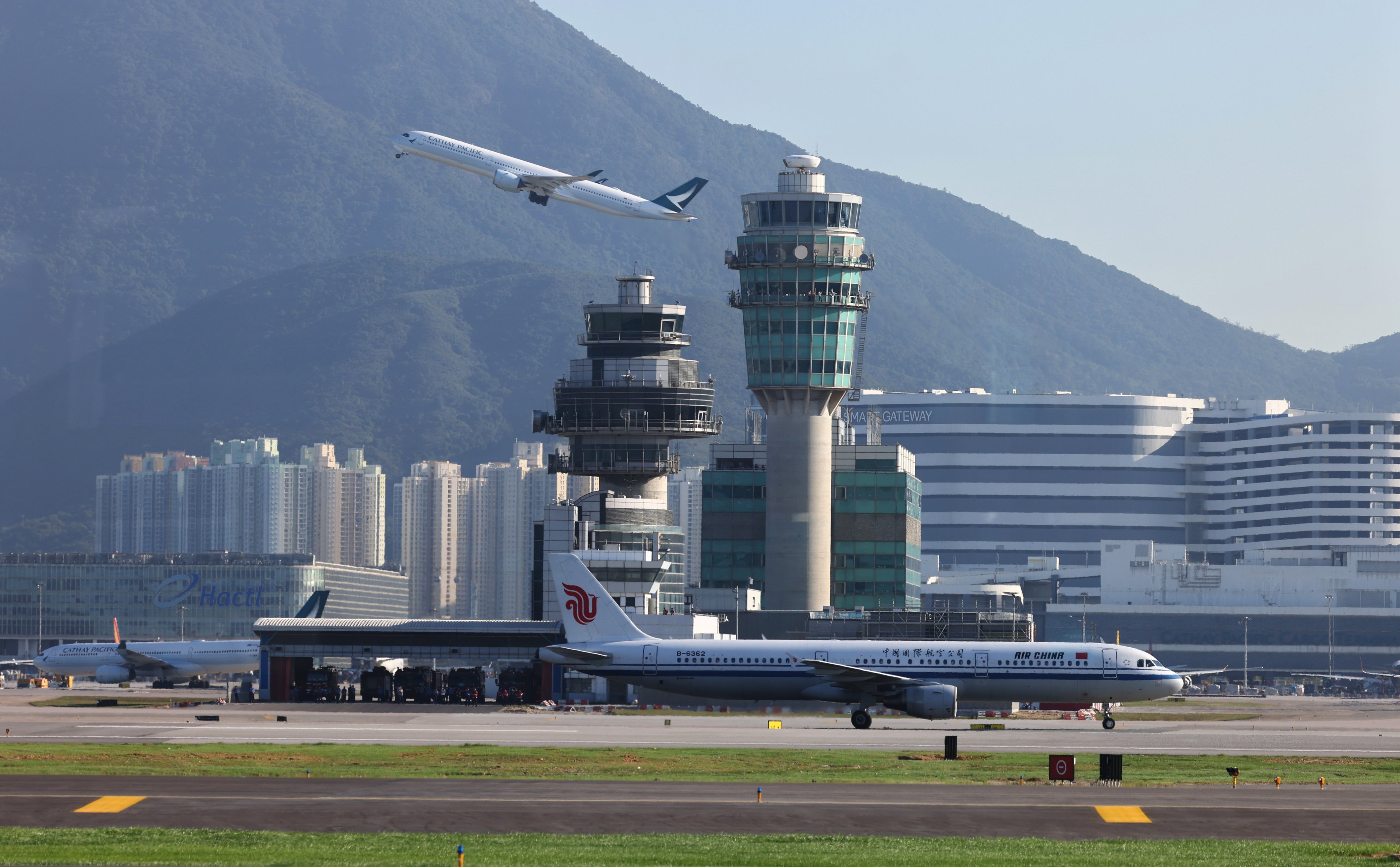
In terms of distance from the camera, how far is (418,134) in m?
160

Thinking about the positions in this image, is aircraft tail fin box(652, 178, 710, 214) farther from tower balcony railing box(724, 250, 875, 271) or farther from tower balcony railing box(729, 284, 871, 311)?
tower balcony railing box(729, 284, 871, 311)

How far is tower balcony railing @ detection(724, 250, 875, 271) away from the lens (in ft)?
573

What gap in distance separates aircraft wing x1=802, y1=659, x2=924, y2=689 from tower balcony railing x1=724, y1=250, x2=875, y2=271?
3576 inches

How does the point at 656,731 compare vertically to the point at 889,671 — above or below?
below

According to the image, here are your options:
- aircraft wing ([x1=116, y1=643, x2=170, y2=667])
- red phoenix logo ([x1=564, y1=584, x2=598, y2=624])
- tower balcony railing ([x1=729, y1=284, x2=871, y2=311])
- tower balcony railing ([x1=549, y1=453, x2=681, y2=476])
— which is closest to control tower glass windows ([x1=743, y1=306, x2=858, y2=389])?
tower balcony railing ([x1=729, y1=284, x2=871, y2=311])

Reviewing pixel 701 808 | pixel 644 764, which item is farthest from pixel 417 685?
pixel 701 808

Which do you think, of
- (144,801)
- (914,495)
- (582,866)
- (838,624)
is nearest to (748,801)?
(582,866)

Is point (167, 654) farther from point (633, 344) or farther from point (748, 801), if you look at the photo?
point (748, 801)

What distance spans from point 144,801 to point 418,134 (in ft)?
394

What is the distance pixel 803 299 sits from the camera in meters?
175

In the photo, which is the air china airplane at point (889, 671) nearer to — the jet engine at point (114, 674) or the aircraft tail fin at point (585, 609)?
the aircraft tail fin at point (585, 609)

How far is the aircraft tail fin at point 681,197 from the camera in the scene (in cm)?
16312

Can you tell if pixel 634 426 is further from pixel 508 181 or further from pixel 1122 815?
pixel 1122 815

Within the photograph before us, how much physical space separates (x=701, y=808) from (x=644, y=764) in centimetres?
1486
